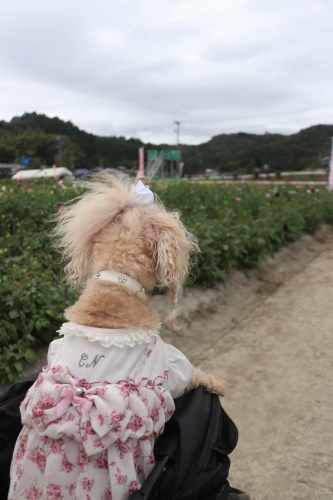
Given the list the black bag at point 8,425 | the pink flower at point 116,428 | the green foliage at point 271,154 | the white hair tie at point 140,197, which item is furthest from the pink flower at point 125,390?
the green foliage at point 271,154

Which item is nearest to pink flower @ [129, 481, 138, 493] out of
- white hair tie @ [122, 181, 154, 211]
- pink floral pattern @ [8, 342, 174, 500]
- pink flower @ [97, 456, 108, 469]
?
pink floral pattern @ [8, 342, 174, 500]

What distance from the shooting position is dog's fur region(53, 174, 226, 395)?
172 centimetres

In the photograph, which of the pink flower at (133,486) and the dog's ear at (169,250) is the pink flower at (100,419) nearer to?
the pink flower at (133,486)

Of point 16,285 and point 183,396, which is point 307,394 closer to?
point 183,396

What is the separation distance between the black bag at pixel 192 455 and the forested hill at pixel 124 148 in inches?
433

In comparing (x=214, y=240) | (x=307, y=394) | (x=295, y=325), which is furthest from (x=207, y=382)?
(x=214, y=240)

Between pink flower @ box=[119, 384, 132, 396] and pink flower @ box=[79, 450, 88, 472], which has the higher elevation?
pink flower @ box=[119, 384, 132, 396]

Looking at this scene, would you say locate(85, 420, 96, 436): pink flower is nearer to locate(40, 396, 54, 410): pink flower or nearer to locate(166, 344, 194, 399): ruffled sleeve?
locate(40, 396, 54, 410): pink flower

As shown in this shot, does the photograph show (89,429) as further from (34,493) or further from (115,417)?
(34,493)

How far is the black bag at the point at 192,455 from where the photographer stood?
1.63 m

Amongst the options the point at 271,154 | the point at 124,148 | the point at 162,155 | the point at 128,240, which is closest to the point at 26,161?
the point at 128,240

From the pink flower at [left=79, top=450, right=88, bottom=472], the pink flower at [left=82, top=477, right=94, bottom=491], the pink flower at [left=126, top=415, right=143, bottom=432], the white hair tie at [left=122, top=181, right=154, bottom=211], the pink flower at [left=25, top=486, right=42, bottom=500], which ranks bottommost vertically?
the pink flower at [left=25, top=486, right=42, bottom=500]

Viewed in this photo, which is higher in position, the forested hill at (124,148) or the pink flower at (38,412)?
the forested hill at (124,148)

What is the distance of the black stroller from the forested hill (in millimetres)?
10683
